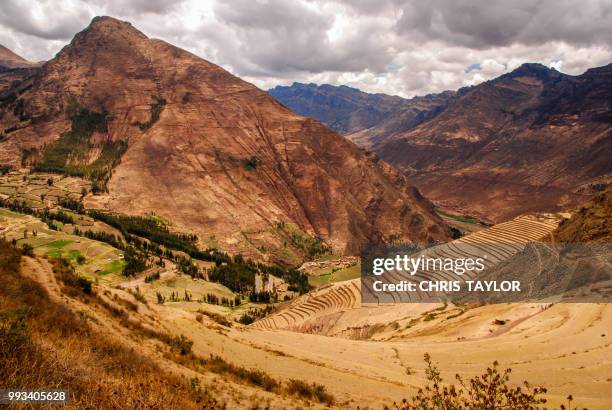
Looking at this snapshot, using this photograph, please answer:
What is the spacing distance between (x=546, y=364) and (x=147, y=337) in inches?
746

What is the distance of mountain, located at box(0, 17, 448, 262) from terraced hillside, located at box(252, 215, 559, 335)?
48.8 meters

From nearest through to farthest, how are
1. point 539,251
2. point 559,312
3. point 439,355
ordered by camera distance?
1. point 439,355
2. point 559,312
3. point 539,251

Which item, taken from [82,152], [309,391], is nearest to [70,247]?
[82,152]

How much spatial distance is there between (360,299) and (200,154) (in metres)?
93.5

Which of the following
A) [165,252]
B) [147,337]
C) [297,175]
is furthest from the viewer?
[297,175]

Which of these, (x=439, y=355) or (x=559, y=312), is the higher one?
(x=559, y=312)

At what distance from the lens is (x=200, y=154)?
136375 millimetres

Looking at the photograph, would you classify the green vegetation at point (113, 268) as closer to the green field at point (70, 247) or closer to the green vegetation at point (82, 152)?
the green field at point (70, 247)

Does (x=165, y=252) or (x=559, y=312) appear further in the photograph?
(x=165, y=252)

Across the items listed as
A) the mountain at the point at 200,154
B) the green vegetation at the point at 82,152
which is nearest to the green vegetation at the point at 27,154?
the mountain at the point at 200,154

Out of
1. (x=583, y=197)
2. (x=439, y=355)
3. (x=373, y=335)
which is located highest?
(x=583, y=197)

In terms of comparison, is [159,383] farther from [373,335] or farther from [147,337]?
[373,335]

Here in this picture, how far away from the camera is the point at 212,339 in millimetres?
20938

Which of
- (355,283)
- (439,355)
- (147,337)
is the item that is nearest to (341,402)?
(147,337)
